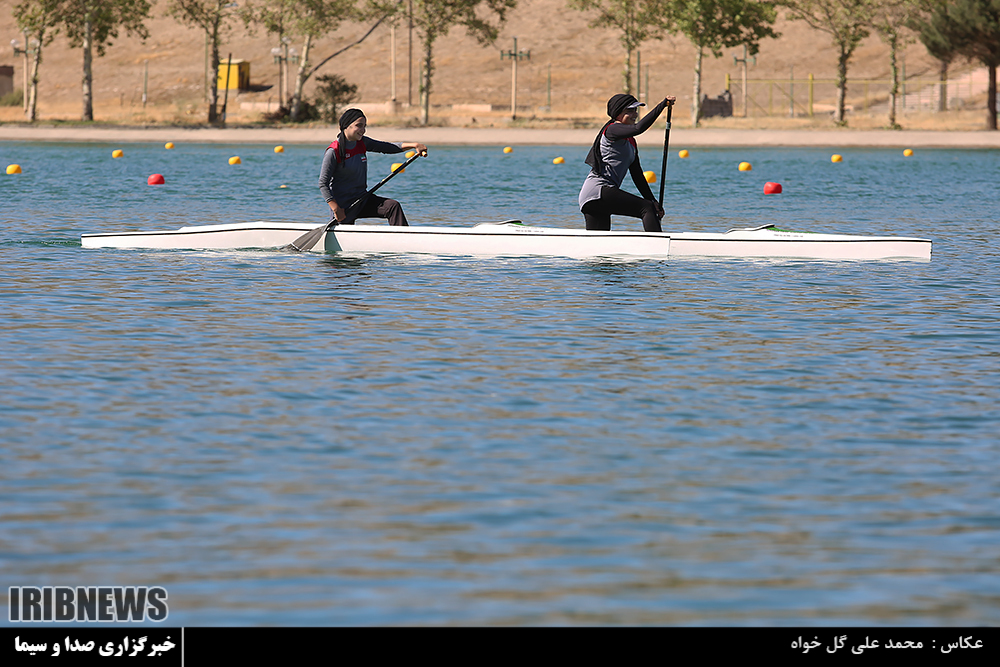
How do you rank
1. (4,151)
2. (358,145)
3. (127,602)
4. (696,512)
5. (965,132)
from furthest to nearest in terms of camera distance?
(965,132), (4,151), (358,145), (696,512), (127,602)

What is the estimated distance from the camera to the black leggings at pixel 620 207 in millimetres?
14703

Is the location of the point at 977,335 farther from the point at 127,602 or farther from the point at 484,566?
the point at 127,602

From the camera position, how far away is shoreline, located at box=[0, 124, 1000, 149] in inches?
2031

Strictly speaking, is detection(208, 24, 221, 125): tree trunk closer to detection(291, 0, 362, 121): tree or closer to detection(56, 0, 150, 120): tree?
detection(56, 0, 150, 120): tree

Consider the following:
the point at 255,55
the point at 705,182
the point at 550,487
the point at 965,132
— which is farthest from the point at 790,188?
the point at 255,55

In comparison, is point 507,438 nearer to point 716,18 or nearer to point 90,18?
point 716,18

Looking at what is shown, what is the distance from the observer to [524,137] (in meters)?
55.8

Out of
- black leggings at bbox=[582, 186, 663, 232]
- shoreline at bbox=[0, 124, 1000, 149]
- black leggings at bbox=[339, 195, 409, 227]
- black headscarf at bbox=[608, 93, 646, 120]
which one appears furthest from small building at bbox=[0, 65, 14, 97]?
black headscarf at bbox=[608, 93, 646, 120]

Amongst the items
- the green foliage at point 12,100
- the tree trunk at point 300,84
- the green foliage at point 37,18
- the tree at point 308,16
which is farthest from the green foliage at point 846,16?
the green foliage at point 12,100

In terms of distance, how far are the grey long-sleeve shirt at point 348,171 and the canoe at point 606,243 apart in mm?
363

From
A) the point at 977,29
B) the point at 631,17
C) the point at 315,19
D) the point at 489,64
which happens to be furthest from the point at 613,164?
the point at 489,64

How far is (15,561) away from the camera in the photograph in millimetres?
5180

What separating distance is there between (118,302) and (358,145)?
12.6ft

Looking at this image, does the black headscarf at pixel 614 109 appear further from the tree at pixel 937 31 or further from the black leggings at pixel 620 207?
the tree at pixel 937 31
